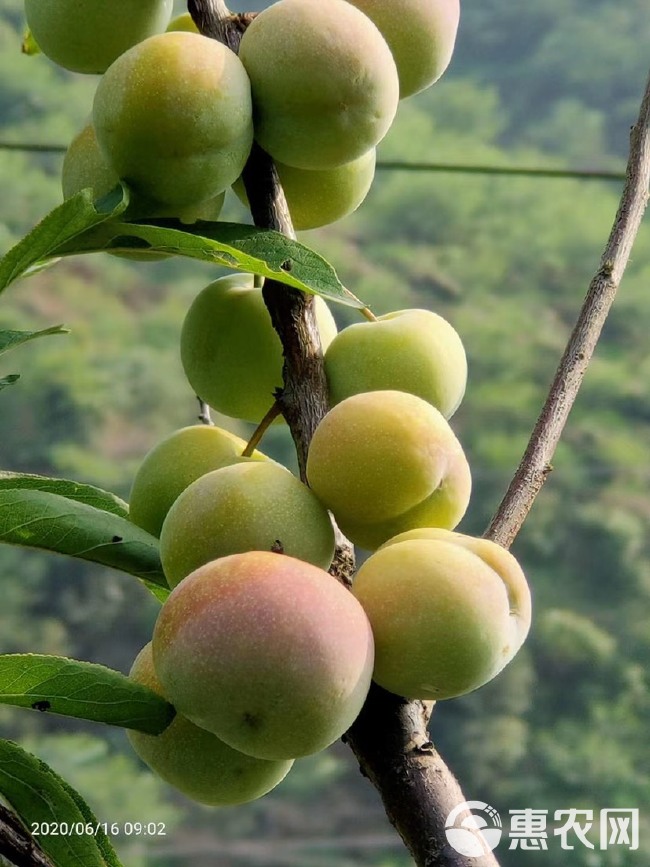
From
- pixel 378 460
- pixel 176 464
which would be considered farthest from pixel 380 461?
pixel 176 464

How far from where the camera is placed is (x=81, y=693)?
0.37m

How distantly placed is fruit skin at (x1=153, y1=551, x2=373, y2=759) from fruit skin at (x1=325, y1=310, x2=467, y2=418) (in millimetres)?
108

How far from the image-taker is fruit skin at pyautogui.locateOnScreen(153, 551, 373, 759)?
1.06 feet

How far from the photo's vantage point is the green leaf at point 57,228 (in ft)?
1.29

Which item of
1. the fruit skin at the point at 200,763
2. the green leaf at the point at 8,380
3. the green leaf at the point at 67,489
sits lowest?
the fruit skin at the point at 200,763

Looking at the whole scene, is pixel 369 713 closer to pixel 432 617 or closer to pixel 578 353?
pixel 432 617

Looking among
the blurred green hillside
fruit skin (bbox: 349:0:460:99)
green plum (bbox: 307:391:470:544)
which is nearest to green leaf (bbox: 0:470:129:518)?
green plum (bbox: 307:391:470:544)

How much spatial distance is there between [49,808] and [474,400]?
12.9 feet

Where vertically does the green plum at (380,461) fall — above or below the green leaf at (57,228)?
below

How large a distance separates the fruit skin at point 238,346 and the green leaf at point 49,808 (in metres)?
0.17

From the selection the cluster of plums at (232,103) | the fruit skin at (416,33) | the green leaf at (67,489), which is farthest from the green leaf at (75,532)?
the fruit skin at (416,33)

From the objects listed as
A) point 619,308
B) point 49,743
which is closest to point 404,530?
point 49,743

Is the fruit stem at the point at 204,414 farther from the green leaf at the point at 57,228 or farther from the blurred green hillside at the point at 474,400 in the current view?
the blurred green hillside at the point at 474,400

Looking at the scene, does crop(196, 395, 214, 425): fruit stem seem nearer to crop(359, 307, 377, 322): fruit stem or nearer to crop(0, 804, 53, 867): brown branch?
crop(359, 307, 377, 322): fruit stem
